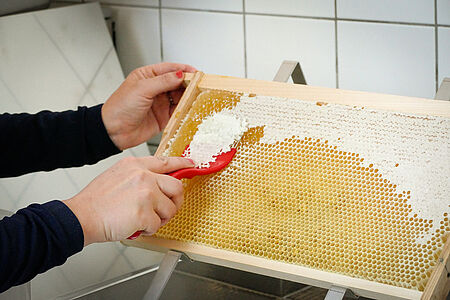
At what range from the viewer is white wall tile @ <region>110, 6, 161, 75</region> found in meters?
1.61

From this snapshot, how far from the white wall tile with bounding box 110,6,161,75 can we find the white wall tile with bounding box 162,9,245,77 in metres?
0.04

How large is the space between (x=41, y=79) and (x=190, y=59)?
15.8 inches

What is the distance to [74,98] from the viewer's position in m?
1.48

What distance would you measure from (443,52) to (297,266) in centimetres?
64

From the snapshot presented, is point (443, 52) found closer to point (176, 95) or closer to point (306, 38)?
point (306, 38)

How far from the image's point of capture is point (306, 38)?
135 cm

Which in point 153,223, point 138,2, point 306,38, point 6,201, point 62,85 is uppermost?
point 138,2

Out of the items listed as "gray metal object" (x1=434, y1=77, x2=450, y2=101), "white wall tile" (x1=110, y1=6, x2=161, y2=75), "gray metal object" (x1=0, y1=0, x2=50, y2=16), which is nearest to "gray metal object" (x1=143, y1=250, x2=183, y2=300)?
"gray metal object" (x1=434, y1=77, x2=450, y2=101)

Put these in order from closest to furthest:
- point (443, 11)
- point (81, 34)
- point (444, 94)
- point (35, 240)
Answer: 1. point (35, 240)
2. point (444, 94)
3. point (443, 11)
4. point (81, 34)

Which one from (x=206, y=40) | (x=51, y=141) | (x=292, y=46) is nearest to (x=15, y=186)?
(x=51, y=141)

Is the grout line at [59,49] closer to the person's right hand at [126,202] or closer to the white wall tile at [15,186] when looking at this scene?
the white wall tile at [15,186]

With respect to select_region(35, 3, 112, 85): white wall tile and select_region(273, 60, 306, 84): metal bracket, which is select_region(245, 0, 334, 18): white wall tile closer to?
Answer: select_region(273, 60, 306, 84): metal bracket

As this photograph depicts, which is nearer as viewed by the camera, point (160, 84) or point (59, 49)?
point (160, 84)

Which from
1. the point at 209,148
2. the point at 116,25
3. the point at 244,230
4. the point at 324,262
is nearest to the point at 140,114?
the point at 209,148
